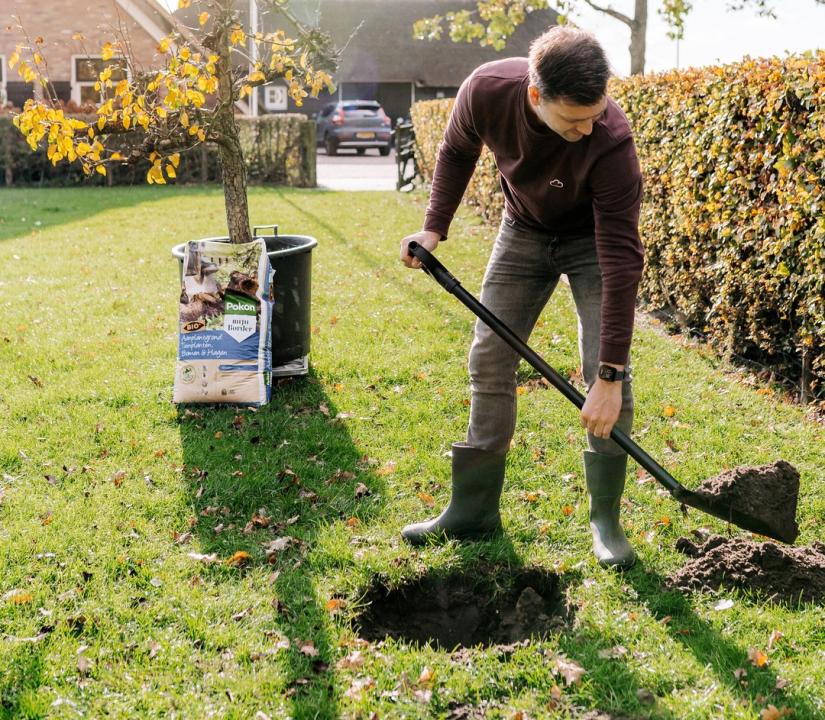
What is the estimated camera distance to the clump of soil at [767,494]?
2.96m

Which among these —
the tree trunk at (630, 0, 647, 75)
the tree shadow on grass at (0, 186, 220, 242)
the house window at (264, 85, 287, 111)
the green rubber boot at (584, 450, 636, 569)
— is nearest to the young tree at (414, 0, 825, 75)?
the tree trunk at (630, 0, 647, 75)

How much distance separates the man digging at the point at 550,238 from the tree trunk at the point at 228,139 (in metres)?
2.07

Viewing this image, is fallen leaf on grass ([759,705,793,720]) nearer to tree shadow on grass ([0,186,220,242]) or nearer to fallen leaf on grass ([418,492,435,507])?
fallen leaf on grass ([418,492,435,507])

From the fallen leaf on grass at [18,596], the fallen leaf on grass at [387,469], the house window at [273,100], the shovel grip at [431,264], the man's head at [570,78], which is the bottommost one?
the fallen leaf on grass at [18,596]

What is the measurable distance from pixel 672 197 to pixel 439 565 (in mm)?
3915

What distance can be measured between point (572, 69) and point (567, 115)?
14 centimetres

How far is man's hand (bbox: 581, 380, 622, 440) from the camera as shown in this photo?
2721mm

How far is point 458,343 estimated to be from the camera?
5.96 m

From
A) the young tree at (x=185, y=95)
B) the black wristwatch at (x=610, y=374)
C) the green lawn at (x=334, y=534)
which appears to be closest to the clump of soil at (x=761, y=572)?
the green lawn at (x=334, y=534)

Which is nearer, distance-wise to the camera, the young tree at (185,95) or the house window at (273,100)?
the young tree at (185,95)

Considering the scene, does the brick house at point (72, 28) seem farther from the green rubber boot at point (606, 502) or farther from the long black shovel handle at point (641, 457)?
the green rubber boot at point (606, 502)

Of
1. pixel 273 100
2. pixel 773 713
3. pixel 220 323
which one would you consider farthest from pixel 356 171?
pixel 773 713

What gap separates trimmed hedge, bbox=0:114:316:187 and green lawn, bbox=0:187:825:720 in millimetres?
11647

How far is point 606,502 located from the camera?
A: 3.24 meters
